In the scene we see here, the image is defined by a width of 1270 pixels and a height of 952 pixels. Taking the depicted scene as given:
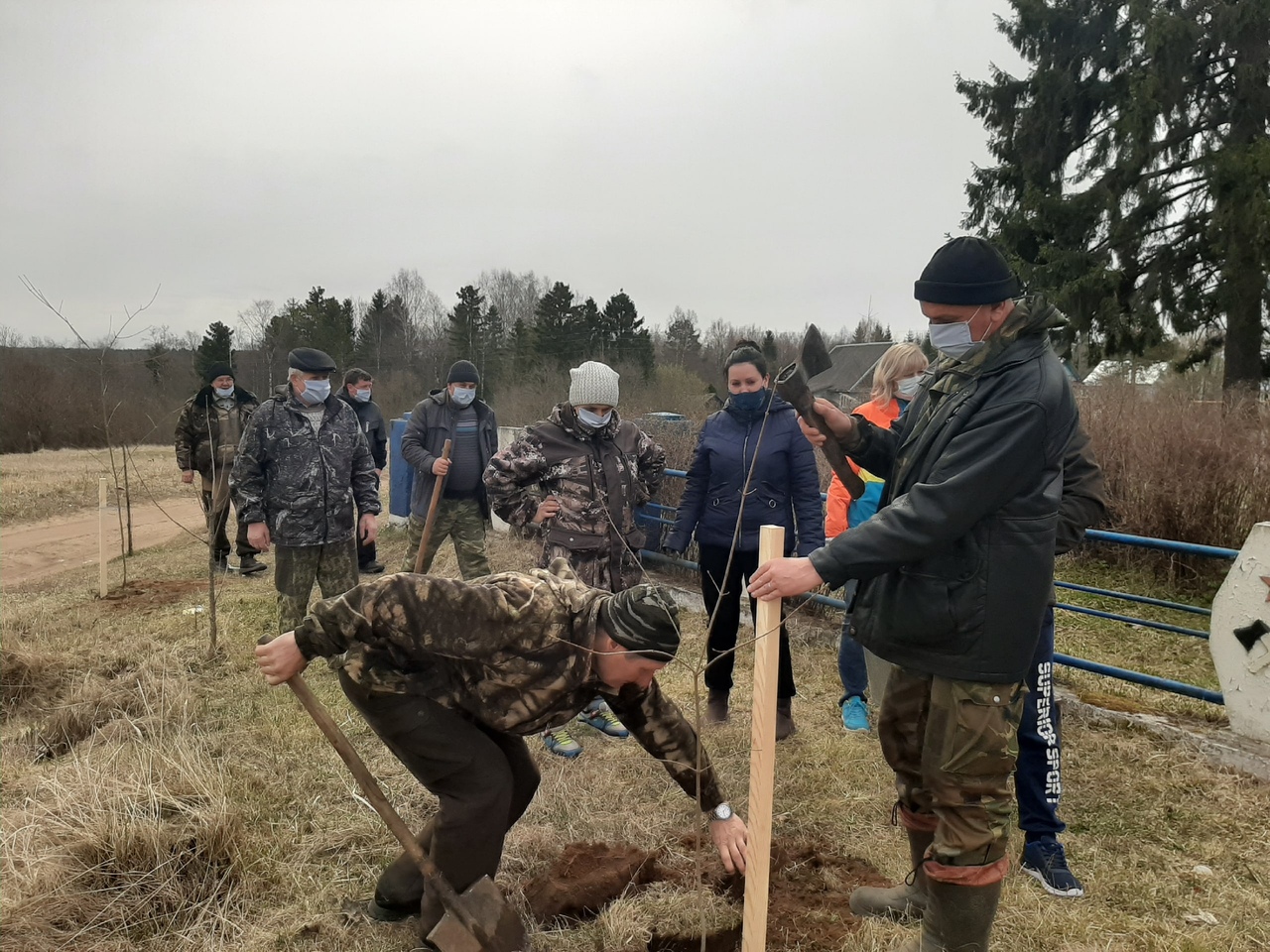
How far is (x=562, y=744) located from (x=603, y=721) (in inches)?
14.9

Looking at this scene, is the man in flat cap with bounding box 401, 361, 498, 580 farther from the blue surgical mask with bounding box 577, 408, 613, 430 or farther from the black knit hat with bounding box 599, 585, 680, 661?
the black knit hat with bounding box 599, 585, 680, 661

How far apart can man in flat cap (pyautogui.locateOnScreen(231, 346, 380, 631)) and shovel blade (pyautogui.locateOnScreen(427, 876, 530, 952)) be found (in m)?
3.01

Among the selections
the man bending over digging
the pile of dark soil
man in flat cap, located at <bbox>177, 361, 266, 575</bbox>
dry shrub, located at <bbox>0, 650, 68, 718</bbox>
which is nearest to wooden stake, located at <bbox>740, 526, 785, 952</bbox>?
the man bending over digging

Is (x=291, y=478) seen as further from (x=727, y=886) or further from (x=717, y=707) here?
(x=727, y=886)

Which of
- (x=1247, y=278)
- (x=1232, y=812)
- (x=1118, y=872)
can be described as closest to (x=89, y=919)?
(x=1118, y=872)

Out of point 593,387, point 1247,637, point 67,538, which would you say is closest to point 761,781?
point 593,387

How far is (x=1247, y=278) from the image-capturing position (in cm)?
1409

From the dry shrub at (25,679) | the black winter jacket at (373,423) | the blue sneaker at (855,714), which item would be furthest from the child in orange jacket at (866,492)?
the black winter jacket at (373,423)

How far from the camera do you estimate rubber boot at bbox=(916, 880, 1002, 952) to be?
212 cm

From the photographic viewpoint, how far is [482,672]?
2252 millimetres

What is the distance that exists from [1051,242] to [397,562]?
1484 cm

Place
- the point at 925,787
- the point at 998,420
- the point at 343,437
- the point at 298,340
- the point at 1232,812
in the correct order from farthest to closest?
the point at 298,340 < the point at 343,437 < the point at 1232,812 < the point at 925,787 < the point at 998,420

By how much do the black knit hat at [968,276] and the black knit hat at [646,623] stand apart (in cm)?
114

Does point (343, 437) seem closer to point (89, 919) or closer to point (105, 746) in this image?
Result: point (105, 746)
